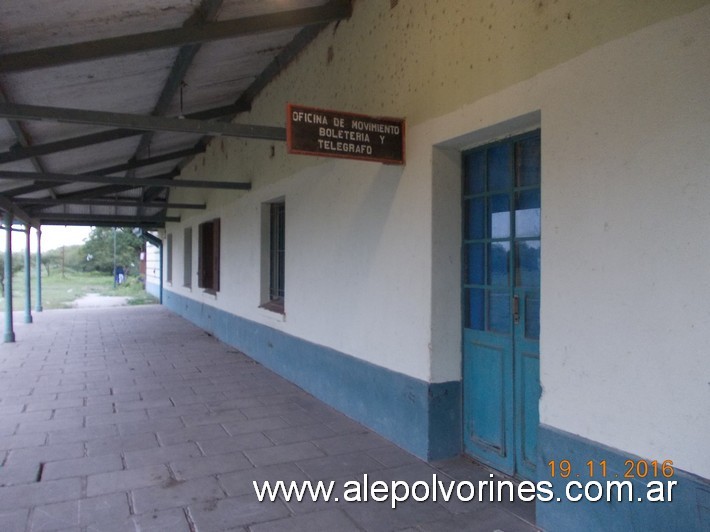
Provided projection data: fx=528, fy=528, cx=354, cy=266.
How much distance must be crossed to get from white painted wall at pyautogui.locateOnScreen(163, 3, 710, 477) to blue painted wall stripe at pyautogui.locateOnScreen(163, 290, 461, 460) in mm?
173

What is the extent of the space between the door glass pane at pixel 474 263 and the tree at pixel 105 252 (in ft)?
156

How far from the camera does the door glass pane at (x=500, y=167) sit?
12.3 ft

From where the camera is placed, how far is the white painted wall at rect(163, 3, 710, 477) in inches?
91.7

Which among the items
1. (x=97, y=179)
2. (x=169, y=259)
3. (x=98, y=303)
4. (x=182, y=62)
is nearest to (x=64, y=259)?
(x=98, y=303)

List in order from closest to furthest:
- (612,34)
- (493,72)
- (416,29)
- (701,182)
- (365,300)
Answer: (701,182) < (612,34) < (493,72) < (416,29) < (365,300)

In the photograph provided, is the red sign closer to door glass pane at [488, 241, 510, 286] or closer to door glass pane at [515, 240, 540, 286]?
door glass pane at [488, 241, 510, 286]

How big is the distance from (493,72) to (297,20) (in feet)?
8.19

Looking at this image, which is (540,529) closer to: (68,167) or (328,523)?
(328,523)

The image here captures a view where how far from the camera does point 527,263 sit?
11.9 feet

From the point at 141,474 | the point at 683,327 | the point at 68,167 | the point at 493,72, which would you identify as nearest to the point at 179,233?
the point at 68,167

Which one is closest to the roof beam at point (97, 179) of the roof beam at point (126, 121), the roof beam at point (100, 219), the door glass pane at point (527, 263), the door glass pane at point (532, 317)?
the roof beam at point (126, 121)

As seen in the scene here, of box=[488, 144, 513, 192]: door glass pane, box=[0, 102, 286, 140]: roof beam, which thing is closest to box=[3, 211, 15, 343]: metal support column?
box=[0, 102, 286, 140]: roof beam

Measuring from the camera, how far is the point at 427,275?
4074 millimetres

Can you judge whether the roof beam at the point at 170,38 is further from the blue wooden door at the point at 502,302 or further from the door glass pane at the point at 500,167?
the door glass pane at the point at 500,167
